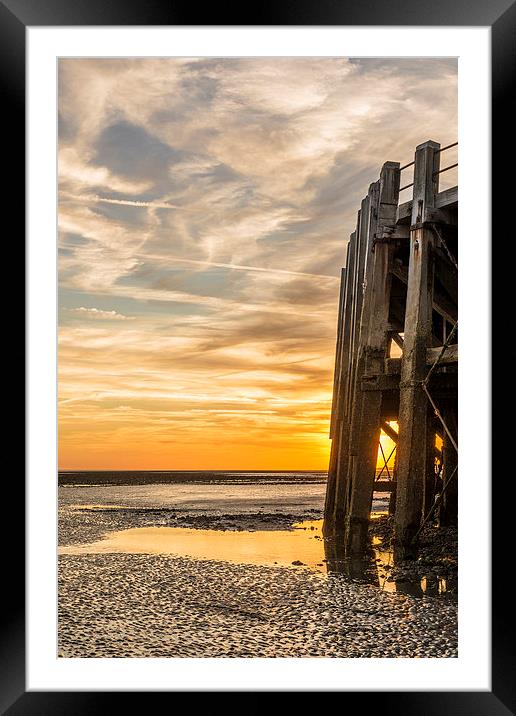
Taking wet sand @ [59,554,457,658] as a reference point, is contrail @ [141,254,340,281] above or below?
above

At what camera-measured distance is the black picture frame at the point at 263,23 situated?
3936mm

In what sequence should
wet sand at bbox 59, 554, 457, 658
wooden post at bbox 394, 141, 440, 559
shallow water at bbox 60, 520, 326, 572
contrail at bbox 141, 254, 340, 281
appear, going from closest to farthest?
wet sand at bbox 59, 554, 457, 658
wooden post at bbox 394, 141, 440, 559
shallow water at bbox 60, 520, 326, 572
contrail at bbox 141, 254, 340, 281

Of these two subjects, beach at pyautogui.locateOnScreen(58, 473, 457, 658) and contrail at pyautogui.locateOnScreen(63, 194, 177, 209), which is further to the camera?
contrail at pyautogui.locateOnScreen(63, 194, 177, 209)

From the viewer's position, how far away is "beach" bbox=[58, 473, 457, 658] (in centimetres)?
570

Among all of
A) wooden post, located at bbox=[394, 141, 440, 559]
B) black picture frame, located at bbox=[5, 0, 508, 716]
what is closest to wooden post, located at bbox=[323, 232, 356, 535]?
wooden post, located at bbox=[394, 141, 440, 559]

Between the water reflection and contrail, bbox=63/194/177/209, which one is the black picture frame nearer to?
the water reflection

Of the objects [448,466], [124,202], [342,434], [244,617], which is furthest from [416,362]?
[124,202]

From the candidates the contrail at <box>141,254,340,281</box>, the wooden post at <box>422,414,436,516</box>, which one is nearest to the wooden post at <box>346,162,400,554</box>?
the wooden post at <box>422,414,436,516</box>

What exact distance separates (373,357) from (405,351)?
1389mm

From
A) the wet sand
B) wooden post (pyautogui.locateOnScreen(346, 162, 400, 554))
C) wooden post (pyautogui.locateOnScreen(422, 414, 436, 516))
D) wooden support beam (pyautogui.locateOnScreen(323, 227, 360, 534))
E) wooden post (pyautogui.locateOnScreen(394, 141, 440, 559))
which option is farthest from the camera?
wooden support beam (pyautogui.locateOnScreen(323, 227, 360, 534))

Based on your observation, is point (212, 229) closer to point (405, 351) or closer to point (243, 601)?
point (405, 351)

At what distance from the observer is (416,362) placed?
7676 millimetres

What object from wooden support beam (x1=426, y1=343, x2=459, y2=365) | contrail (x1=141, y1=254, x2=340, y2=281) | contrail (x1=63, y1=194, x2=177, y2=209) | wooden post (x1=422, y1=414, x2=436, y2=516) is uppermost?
contrail (x1=63, y1=194, x2=177, y2=209)
